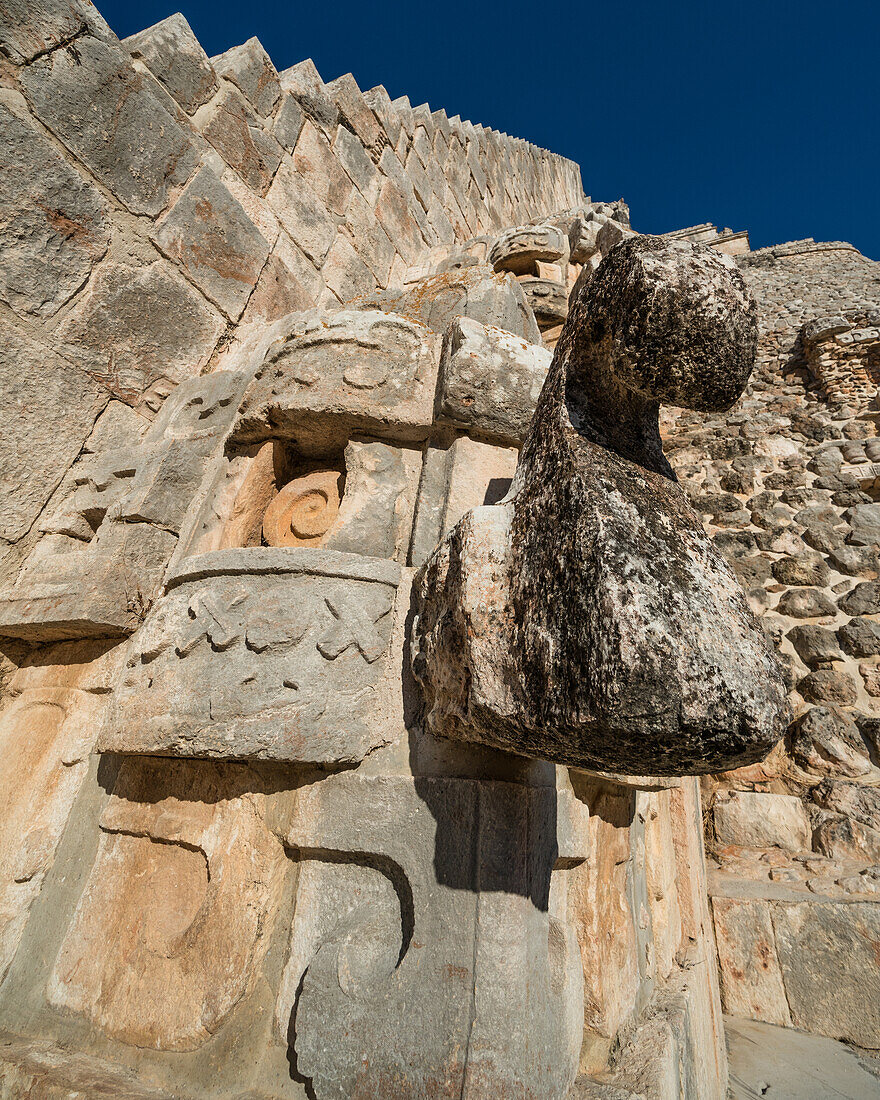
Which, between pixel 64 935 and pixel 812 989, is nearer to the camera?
pixel 64 935

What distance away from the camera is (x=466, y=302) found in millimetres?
1874

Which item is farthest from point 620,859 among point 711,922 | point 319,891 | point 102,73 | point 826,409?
point 826,409

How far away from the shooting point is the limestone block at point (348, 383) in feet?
5.10

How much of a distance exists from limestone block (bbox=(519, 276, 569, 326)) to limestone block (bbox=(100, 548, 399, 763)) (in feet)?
7.58

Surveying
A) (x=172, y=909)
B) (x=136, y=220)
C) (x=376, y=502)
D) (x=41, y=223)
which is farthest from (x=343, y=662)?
(x=136, y=220)

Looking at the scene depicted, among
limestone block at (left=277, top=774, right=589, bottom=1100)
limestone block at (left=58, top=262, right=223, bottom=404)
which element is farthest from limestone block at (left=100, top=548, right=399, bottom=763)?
limestone block at (left=58, top=262, right=223, bottom=404)

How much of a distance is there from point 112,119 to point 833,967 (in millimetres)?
3913

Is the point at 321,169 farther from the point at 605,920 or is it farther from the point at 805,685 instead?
the point at 805,685

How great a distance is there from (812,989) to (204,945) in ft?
7.44

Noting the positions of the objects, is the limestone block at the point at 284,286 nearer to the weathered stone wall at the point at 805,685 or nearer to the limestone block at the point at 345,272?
the limestone block at the point at 345,272

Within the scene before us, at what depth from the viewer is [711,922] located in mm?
2311

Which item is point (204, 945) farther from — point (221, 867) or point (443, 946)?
point (443, 946)

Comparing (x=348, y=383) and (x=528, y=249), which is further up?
(x=528, y=249)

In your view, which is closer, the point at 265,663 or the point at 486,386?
the point at 265,663
